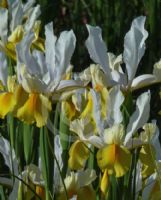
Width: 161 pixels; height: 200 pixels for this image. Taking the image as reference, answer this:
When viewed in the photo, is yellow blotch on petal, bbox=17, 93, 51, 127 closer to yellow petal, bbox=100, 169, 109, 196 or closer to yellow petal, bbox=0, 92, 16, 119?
yellow petal, bbox=0, 92, 16, 119

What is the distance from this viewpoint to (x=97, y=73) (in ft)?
6.10

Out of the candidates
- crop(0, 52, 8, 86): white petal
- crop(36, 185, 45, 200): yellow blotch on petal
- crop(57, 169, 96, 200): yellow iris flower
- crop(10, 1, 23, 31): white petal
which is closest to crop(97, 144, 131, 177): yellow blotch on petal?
crop(57, 169, 96, 200): yellow iris flower

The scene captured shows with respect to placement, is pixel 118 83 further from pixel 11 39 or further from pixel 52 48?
pixel 11 39

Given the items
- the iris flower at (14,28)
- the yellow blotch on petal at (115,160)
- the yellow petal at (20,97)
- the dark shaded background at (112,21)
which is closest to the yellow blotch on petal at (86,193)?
the yellow blotch on petal at (115,160)

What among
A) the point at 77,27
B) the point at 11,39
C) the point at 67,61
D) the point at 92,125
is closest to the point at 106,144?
the point at 92,125

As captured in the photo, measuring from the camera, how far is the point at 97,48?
6.39 feet

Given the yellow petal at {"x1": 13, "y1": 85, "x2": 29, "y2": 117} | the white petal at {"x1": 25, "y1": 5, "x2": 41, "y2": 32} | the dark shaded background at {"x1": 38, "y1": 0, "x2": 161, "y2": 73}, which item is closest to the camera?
the yellow petal at {"x1": 13, "y1": 85, "x2": 29, "y2": 117}

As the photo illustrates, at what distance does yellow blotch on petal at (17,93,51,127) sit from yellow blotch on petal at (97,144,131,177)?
161 millimetres

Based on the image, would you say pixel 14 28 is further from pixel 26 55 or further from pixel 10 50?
pixel 26 55

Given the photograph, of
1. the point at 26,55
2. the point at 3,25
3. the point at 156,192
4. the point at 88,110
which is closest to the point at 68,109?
the point at 88,110

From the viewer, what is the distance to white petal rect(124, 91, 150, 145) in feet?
5.99

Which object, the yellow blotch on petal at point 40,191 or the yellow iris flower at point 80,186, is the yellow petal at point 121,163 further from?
the yellow blotch on petal at point 40,191

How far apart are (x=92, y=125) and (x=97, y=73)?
0.39 ft

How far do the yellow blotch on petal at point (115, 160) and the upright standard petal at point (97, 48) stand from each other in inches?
9.1
